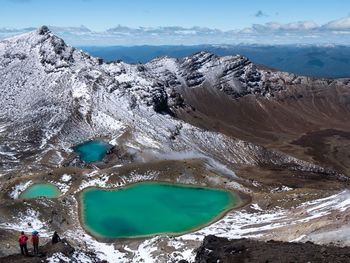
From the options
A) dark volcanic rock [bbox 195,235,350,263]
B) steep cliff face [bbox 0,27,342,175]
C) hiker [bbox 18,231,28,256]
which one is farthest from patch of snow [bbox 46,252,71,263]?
steep cliff face [bbox 0,27,342,175]

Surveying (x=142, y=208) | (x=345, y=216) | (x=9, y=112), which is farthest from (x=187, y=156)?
(x=345, y=216)

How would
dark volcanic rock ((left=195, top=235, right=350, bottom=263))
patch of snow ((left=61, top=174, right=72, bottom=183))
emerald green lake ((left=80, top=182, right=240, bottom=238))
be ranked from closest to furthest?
dark volcanic rock ((left=195, top=235, right=350, bottom=263))
emerald green lake ((left=80, top=182, right=240, bottom=238))
patch of snow ((left=61, top=174, right=72, bottom=183))

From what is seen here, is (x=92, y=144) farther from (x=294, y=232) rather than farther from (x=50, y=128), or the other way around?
(x=294, y=232)

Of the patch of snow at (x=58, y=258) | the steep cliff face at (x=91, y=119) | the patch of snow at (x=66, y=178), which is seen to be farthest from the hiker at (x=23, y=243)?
the steep cliff face at (x=91, y=119)

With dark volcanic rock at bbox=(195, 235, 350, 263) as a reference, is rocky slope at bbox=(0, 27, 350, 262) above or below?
below

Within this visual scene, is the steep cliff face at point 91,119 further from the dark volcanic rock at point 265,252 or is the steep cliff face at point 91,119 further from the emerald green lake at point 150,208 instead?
the dark volcanic rock at point 265,252

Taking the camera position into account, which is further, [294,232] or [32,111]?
[32,111]

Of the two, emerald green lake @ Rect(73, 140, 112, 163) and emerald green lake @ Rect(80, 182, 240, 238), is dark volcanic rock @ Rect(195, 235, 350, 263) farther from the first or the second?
emerald green lake @ Rect(73, 140, 112, 163)
